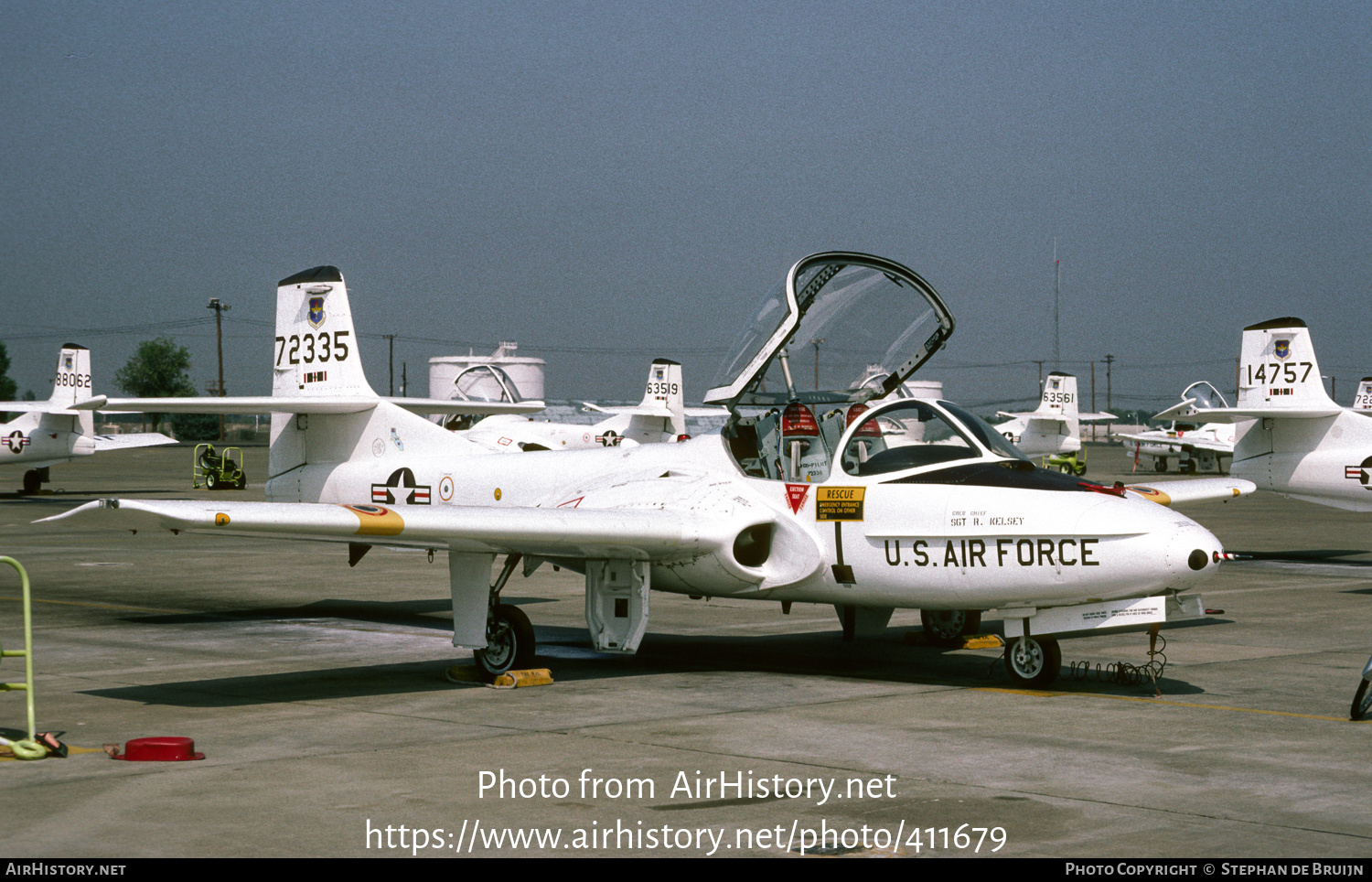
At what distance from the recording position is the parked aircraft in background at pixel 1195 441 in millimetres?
48000

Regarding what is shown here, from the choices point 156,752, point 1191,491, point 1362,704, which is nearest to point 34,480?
point 1191,491

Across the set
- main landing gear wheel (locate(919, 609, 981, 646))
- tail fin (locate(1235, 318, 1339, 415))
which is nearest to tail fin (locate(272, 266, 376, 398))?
main landing gear wheel (locate(919, 609, 981, 646))

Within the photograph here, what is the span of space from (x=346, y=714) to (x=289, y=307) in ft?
23.9

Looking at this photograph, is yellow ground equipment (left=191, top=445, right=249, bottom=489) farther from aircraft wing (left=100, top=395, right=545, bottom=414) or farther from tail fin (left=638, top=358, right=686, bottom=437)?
aircraft wing (left=100, top=395, right=545, bottom=414)

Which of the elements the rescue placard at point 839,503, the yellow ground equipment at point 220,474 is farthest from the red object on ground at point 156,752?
the yellow ground equipment at point 220,474

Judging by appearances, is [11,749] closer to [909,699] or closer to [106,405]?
[909,699]

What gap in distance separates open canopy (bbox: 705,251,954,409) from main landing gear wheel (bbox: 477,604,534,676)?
8.19ft

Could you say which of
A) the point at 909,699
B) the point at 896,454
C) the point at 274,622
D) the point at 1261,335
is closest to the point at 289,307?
the point at 274,622

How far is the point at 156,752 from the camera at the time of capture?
7.90m

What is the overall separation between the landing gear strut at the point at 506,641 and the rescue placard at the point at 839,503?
2570 mm

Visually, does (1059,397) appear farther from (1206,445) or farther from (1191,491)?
(1191,491)

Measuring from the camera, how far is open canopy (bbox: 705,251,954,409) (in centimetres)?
1181

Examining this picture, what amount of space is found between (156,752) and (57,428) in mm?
39245

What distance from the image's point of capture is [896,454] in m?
10.9
